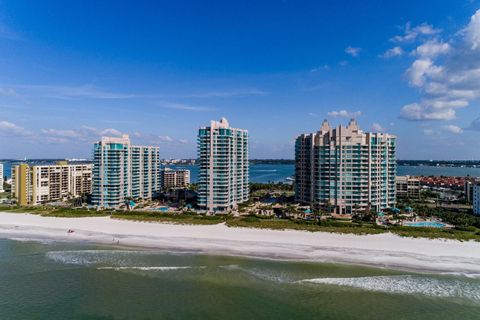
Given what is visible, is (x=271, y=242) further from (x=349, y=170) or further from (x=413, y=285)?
(x=349, y=170)

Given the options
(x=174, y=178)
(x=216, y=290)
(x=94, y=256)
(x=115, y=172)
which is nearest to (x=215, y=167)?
(x=115, y=172)

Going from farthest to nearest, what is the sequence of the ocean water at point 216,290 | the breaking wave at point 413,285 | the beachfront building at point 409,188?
the beachfront building at point 409,188 → the breaking wave at point 413,285 → the ocean water at point 216,290

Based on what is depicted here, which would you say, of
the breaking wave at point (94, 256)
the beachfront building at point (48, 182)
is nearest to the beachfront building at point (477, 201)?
the breaking wave at point (94, 256)

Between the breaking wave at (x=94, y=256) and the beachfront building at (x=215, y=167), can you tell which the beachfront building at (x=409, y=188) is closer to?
the beachfront building at (x=215, y=167)

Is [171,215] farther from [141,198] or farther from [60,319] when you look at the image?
[60,319]

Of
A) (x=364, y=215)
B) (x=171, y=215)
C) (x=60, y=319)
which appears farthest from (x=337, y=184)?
(x=60, y=319)

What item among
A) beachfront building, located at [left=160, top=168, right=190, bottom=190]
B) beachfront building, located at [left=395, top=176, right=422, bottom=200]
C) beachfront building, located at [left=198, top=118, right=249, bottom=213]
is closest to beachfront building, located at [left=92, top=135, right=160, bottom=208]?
beachfront building, located at [left=198, top=118, right=249, bottom=213]
